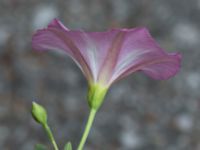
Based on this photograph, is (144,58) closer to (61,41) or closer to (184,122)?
(61,41)

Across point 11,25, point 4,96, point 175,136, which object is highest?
point 11,25

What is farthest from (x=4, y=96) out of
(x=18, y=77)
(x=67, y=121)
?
(x=67, y=121)

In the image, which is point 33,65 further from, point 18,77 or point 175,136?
point 175,136

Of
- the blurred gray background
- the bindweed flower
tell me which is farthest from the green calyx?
the blurred gray background

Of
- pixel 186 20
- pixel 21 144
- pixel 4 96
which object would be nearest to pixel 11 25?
pixel 4 96

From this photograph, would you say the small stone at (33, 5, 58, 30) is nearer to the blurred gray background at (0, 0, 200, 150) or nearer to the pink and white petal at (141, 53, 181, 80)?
the blurred gray background at (0, 0, 200, 150)

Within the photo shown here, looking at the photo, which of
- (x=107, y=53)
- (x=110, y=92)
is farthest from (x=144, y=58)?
(x=110, y=92)

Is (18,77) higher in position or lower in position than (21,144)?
higher

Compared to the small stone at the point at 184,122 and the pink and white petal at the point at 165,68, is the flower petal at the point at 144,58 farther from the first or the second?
the small stone at the point at 184,122
